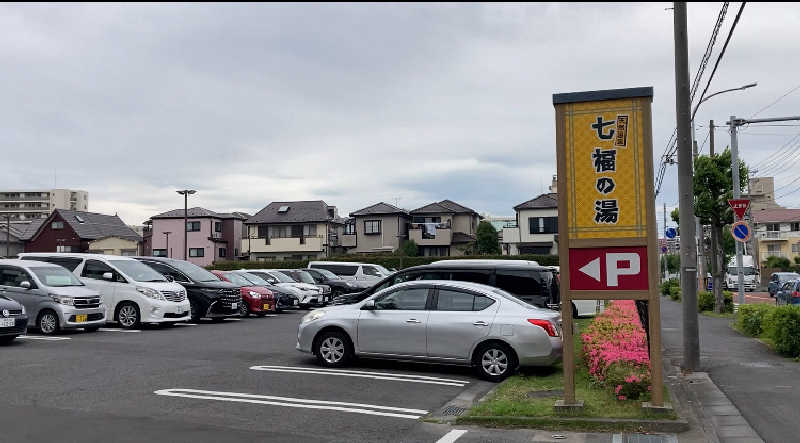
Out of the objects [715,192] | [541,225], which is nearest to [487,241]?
[541,225]

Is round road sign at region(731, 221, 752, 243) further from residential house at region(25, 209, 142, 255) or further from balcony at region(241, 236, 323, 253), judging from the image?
residential house at region(25, 209, 142, 255)

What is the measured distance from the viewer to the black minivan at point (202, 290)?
1872 centimetres

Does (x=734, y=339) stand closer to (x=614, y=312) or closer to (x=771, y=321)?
(x=771, y=321)

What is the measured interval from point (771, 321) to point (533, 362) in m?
6.06

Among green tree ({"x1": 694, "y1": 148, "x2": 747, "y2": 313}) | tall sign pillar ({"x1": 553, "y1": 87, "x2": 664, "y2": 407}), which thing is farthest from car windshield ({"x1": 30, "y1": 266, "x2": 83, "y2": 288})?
green tree ({"x1": 694, "y1": 148, "x2": 747, "y2": 313})

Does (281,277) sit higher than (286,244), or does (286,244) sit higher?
(286,244)

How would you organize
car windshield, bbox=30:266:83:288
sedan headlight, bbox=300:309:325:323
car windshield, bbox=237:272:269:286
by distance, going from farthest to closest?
car windshield, bbox=237:272:269:286 < car windshield, bbox=30:266:83:288 < sedan headlight, bbox=300:309:325:323

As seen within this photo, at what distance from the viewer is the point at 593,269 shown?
7672 mm

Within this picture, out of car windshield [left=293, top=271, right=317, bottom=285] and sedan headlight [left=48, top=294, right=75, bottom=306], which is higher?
car windshield [left=293, top=271, right=317, bottom=285]

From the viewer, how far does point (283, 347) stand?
13.2 metres

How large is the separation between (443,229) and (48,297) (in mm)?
43991

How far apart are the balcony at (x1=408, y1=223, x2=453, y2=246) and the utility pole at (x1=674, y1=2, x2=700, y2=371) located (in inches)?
1803

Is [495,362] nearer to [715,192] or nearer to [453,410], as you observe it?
[453,410]

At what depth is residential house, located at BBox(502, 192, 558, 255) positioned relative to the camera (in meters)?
54.2
